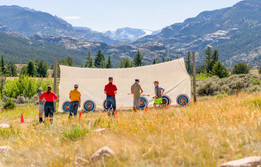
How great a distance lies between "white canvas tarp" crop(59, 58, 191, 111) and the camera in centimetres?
1370

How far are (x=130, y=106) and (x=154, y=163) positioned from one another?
10.5 metres

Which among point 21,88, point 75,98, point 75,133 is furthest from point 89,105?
point 21,88

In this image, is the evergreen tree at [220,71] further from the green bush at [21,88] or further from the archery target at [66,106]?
the archery target at [66,106]

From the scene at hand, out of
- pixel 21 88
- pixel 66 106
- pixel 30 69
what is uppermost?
pixel 30 69

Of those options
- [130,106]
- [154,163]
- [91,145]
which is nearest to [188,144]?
[154,163]

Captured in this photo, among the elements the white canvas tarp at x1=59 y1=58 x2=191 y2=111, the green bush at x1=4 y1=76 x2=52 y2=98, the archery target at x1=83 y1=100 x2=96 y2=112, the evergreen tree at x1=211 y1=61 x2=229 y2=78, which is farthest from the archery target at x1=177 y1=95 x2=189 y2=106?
the evergreen tree at x1=211 y1=61 x2=229 y2=78

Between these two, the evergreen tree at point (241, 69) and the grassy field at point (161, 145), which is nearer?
the grassy field at point (161, 145)

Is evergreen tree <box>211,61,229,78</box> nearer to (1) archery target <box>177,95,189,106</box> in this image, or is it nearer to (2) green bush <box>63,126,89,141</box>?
(1) archery target <box>177,95,189,106</box>

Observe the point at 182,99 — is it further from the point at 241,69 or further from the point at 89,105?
the point at 241,69

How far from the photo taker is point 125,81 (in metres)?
14.1

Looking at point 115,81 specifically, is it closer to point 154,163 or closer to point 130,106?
point 130,106

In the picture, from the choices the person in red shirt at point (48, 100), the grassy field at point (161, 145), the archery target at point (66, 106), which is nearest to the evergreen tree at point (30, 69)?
the archery target at point (66, 106)

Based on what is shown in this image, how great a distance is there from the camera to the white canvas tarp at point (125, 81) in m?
13.7

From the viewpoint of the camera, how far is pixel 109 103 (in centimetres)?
924
